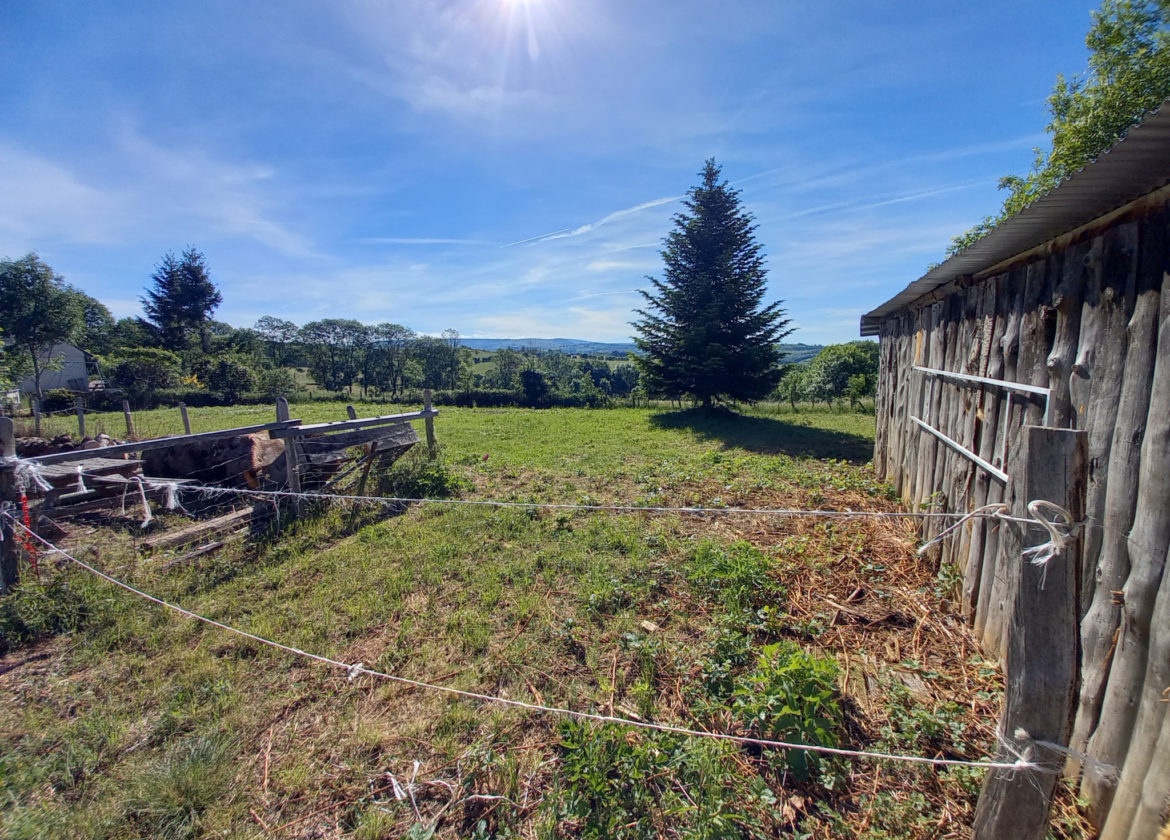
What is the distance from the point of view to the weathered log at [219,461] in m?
7.19

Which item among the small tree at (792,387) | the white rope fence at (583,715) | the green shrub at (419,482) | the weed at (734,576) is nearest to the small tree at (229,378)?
the green shrub at (419,482)

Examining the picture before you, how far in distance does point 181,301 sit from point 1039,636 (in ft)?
198

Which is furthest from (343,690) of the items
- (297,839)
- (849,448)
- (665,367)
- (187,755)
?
(665,367)

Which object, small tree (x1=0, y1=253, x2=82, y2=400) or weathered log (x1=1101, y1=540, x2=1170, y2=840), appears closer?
weathered log (x1=1101, y1=540, x2=1170, y2=840)

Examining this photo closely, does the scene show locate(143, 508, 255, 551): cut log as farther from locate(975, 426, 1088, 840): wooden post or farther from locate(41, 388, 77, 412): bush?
locate(41, 388, 77, 412): bush

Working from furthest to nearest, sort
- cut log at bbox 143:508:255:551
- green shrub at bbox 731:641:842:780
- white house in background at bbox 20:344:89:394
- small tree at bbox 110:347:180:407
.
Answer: white house in background at bbox 20:344:89:394, small tree at bbox 110:347:180:407, cut log at bbox 143:508:255:551, green shrub at bbox 731:641:842:780

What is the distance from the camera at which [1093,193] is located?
214cm

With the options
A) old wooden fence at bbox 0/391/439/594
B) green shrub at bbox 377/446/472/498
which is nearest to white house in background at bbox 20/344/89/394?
old wooden fence at bbox 0/391/439/594

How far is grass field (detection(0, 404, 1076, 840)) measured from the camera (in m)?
2.25

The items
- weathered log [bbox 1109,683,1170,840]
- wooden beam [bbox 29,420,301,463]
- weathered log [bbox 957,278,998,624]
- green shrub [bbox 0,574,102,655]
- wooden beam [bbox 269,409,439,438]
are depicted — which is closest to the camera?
weathered log [bbox 1109,683,1170,840]

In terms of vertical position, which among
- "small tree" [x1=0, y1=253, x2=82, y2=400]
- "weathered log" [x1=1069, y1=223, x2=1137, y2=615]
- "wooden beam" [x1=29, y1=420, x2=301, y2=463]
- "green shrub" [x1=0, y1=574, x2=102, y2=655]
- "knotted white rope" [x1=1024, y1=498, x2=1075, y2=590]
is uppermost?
"small tree" [x1=0, y1=253, x2=82, y2=400]

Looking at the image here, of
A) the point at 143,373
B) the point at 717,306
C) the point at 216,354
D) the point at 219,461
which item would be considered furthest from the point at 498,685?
the point at 216,354

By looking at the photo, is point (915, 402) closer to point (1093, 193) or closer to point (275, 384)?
point (1093, 193)

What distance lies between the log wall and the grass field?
25.8 inches
